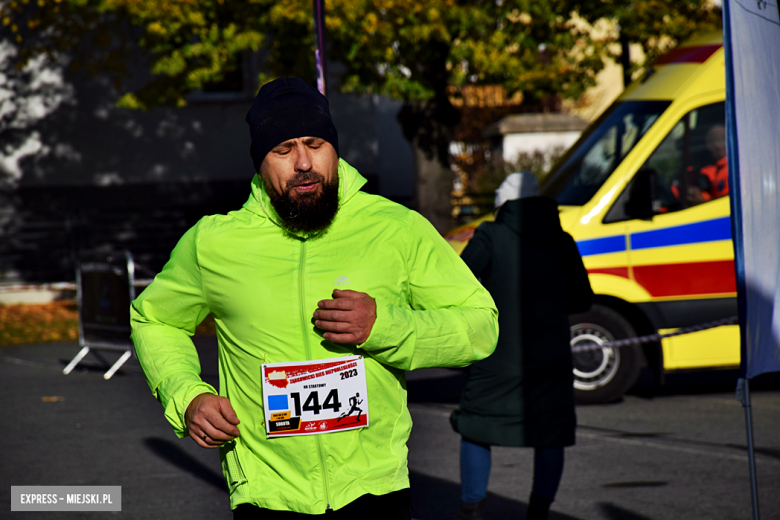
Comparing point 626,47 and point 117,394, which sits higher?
point 626,47

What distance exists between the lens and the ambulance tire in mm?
7836

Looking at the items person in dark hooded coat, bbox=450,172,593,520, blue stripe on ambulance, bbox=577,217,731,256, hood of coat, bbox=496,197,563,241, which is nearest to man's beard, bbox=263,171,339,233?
person in dark hooded coat, bbox=450,172,593,520

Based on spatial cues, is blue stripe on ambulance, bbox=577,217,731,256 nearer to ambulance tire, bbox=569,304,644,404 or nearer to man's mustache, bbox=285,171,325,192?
ambulance tire, bbox=569,304,644,404

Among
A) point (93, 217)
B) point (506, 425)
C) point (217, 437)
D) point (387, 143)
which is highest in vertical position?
point (387, 143)

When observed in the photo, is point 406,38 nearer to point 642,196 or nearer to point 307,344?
point 642,196

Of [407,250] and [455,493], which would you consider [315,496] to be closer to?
[407,250]

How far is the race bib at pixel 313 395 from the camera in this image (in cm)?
251

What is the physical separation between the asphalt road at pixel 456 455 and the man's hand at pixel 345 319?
2.92 m

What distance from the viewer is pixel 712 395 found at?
27.0 ft

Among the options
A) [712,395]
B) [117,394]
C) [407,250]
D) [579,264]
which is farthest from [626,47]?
[407,250]

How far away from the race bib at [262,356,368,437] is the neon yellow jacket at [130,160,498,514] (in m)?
0.03

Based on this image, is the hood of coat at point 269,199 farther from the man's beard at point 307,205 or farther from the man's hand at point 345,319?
the man's hand at point 345,319

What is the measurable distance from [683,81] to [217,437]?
21.4 ft

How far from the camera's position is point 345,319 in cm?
236
